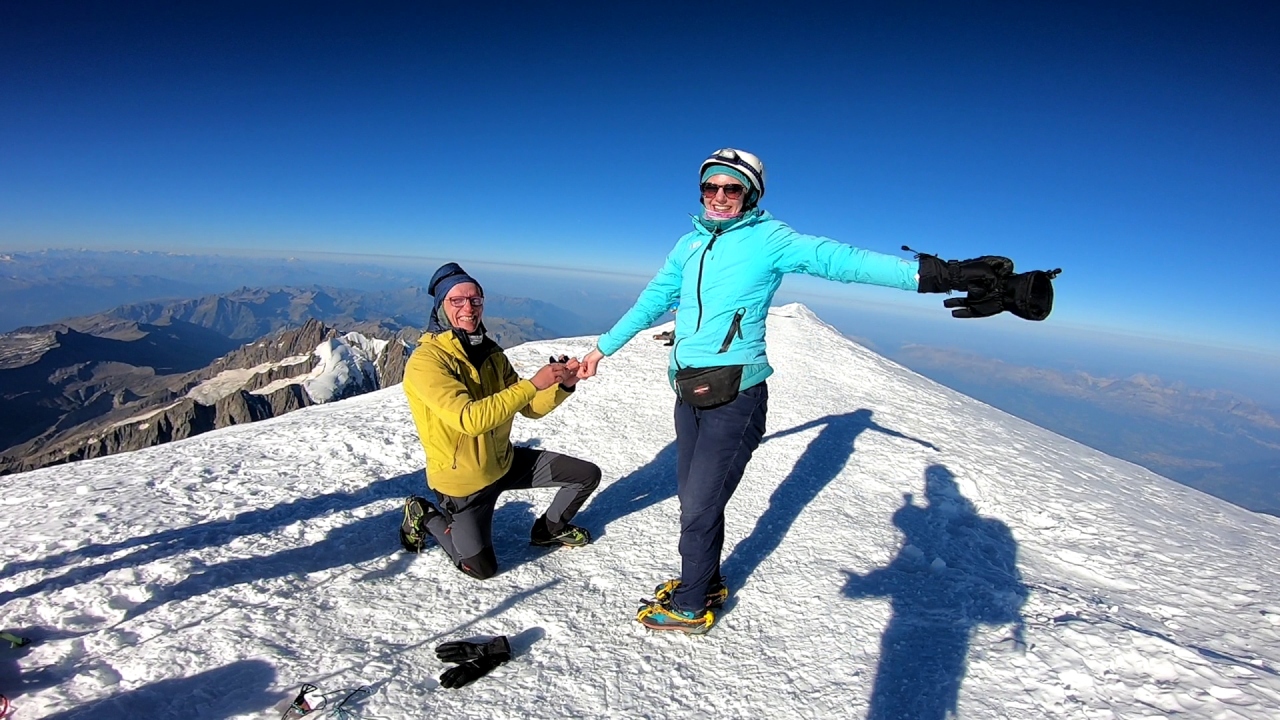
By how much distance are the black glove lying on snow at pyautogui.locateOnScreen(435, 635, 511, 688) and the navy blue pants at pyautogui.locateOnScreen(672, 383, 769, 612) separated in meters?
1.64

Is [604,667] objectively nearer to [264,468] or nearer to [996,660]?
[996,660]

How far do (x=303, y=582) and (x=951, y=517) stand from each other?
8.59 metres

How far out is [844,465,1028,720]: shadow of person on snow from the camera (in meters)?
4.27

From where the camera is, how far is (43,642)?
4.12m

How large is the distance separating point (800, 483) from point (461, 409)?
237 inches

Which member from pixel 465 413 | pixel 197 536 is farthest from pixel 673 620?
pixel 197 536

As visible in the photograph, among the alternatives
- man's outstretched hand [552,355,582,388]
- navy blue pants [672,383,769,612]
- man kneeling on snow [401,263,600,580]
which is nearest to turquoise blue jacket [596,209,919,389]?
navy blue pants [672,383,769,612]

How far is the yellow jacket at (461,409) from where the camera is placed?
496cm

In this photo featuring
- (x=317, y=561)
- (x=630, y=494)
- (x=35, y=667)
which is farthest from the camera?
(x=630, y=494)

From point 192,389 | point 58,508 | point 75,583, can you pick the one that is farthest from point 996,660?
point 192,389

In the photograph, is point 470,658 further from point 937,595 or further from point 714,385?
point 937,595

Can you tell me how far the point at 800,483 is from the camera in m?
8.69

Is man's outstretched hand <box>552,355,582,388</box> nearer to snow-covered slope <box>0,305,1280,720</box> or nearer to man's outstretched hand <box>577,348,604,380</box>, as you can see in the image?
man's outstretched hand <box>577,348,604,380</box>

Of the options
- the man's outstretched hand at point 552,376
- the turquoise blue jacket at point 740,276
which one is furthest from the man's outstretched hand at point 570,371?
the turquoise blue jacket at point 740,276
